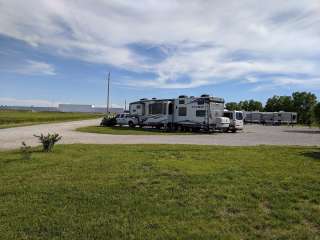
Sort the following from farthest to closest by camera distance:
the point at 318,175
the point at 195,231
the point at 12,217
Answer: the point at 318,175
the point at 12,217
the point at 195,231

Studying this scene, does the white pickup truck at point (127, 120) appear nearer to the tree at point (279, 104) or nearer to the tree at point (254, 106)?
the tree at point (279, 104)

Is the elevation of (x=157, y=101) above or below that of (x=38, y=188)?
above

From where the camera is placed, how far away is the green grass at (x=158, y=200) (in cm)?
481

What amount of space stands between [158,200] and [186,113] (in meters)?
25.2

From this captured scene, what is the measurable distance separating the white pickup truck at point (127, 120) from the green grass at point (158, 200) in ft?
87.2

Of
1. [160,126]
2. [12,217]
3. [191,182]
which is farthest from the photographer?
[160,126]

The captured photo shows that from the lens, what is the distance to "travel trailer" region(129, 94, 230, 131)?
29688 mm

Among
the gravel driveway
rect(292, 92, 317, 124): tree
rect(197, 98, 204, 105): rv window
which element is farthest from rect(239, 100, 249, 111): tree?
the gravel driveway

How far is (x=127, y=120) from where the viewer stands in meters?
37.2

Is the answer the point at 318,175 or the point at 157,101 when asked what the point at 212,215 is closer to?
the point at 318,175

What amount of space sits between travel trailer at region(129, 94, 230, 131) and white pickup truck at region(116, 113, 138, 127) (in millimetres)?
1364

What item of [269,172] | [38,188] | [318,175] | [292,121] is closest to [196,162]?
[269,172]

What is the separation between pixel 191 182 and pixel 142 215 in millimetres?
2173

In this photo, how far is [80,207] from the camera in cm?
568
